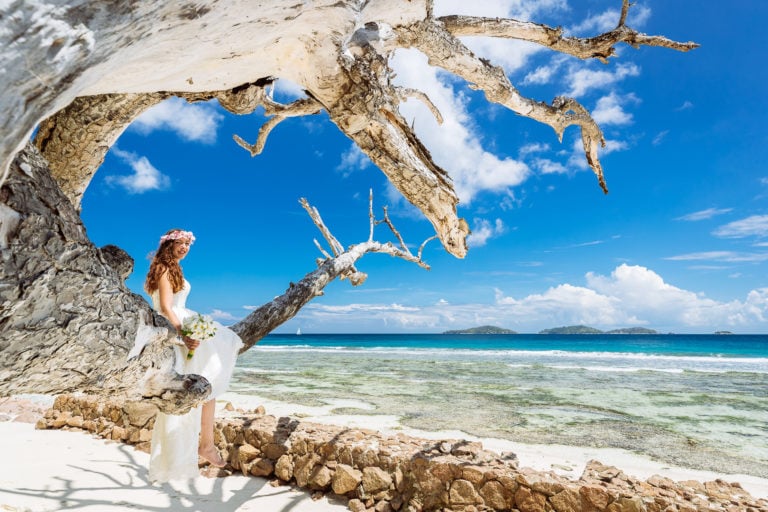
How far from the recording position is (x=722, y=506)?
111 inches

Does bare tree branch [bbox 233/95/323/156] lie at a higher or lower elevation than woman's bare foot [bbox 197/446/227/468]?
higher

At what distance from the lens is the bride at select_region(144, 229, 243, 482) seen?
3.10 meters

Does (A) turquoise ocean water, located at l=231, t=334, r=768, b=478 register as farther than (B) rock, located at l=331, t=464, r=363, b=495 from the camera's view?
Yes

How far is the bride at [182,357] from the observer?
310cm

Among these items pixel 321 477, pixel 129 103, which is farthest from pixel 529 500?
pixel 129 103

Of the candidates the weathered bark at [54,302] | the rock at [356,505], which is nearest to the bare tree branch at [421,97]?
the weathered bark at [54,302]

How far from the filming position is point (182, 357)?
3008mm

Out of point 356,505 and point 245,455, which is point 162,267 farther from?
point 356,505

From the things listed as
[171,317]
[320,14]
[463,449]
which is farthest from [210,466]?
[320,14]

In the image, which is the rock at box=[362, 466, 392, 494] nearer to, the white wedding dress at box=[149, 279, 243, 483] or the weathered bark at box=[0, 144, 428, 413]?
the white wedding dress at box=[149, 279, 243, 483]

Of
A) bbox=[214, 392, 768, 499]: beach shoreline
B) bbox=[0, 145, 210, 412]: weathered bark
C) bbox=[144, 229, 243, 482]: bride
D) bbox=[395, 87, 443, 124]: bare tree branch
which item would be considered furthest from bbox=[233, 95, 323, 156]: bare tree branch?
bbox=[214, 392, 768, 499]: beach shoreline

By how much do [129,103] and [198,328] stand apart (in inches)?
51.4

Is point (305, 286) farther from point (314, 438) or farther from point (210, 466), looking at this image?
point (210, 466)

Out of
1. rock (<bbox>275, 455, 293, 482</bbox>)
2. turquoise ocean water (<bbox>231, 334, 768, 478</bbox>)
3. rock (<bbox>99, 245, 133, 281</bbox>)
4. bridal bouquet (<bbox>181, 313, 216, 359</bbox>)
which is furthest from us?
turquoise ocean water (<bbox>231, 334, 768, 478</bbox>)
